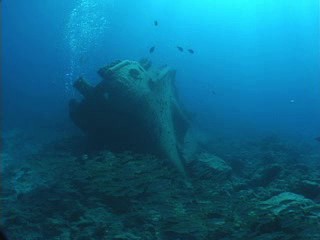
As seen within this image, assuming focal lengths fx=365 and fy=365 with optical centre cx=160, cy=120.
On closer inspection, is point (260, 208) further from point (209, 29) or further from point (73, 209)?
point (209, 29)

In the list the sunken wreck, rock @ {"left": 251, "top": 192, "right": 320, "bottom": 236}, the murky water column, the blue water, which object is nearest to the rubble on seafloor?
rock @ {"left": 251, "top": 192, "right": 320, "bottom": 236}

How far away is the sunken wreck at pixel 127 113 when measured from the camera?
11633 millimetres

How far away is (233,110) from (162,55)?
30.6 metres

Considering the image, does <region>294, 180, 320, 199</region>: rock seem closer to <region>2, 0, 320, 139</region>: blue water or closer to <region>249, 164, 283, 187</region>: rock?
<region>249, 164, 283, 187</region>: rock

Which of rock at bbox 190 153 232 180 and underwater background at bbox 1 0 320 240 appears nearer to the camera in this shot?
underwater background at bbox 1 0 320 240

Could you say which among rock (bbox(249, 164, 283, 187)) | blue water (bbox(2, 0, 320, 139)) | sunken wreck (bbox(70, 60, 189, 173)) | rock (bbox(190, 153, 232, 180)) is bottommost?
rock (bbox(249, 164, 283, 187))

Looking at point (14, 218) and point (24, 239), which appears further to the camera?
point (14, 218)

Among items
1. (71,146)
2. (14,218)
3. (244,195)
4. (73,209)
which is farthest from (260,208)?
(71,146)

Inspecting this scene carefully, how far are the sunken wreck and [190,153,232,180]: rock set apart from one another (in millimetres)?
511

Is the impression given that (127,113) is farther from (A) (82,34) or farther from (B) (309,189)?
(A) (82,34)

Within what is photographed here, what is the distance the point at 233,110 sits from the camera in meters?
42.6

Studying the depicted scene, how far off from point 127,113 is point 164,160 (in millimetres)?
1905

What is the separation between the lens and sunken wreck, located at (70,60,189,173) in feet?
38.2

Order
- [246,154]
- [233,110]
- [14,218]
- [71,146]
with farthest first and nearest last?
1. [233,110]
2. [246,154]
3. [71,146]
4. [14,218]
